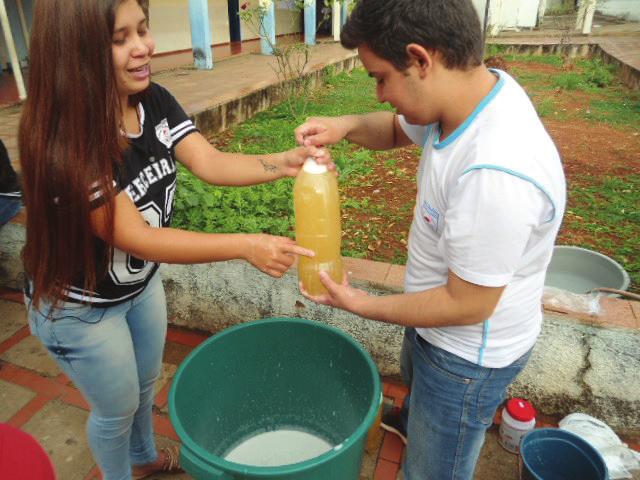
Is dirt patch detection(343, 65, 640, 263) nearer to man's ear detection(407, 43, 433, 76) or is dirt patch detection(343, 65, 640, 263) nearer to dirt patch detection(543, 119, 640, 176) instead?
dirt patch detection(543, 119, 640, 176)

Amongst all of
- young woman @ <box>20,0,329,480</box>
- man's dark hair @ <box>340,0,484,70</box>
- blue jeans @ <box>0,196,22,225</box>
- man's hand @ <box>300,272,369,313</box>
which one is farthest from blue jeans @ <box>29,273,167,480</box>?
blue jeans @ <box>0,196,22,225</box>

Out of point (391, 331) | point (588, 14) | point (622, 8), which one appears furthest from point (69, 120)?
point (622, 8)

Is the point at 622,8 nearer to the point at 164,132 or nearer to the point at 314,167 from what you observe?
the point at 314,167

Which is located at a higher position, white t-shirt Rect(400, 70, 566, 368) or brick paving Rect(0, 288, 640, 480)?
white t-shirt Rect(400, 70, 566, 368)

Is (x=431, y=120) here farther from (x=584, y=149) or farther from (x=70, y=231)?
(x=584, y=149)

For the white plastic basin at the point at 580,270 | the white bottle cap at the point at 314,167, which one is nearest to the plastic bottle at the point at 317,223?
the white bottle cap at the point at 314,167

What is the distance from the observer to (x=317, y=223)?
68.6 inches

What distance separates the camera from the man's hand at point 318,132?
66.0 inches

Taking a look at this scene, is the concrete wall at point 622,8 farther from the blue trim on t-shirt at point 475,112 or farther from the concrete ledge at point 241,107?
the blue trim on t-shirt at point 475,112

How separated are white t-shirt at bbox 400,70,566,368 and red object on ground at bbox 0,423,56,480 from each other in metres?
0.98

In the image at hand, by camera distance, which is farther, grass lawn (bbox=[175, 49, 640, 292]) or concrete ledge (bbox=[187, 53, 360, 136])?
concrete ledge (bbox=[187, 53, 360, 136])

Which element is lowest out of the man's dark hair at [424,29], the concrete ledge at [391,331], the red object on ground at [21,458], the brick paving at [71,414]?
the brick paving at [71,414]

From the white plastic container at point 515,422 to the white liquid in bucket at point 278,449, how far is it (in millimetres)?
850

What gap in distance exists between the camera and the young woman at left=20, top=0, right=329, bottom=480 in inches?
48.7
